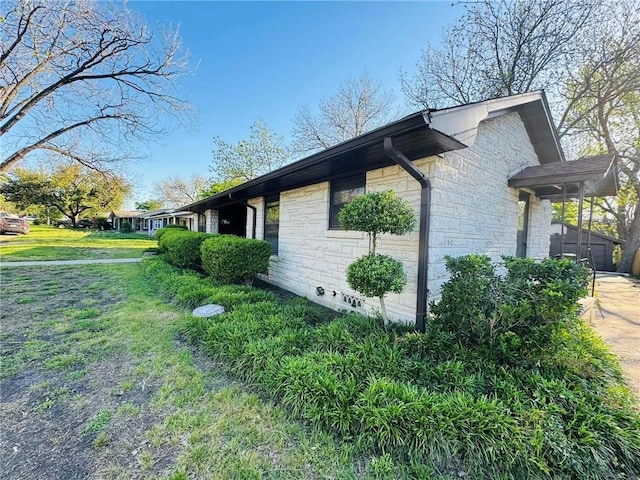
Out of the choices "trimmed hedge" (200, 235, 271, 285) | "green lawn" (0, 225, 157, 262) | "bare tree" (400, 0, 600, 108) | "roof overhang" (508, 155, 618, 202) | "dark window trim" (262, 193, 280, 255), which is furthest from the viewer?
"green lawn" (0, 225, 157, 262)

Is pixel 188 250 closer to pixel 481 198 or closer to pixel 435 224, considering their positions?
pixel 435 224

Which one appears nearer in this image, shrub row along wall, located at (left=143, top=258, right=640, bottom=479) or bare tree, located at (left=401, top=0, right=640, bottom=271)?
shrub row along wall, located at (left=143, top=258, right=640, bottom=479)

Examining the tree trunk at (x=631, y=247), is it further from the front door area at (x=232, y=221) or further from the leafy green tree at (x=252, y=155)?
the leafy green tree at (x=252, y=155)

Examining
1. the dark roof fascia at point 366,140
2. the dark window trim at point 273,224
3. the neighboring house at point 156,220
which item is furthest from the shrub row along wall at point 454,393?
the neighboring house at point 156,220

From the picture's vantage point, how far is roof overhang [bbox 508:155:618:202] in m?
4.87

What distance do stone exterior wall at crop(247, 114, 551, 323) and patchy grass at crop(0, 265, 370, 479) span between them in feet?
8.48

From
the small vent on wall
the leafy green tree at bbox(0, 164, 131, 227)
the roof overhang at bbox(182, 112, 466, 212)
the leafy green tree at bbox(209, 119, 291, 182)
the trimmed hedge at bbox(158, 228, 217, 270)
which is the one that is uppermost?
the leafy green tree at bbox(209, 119, 291, 182)

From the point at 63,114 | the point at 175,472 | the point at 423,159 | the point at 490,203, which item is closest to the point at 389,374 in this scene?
the point at 175,472

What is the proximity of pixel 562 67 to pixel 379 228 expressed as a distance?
13488 mm

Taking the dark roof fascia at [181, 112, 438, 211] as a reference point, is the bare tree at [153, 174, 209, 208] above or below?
above

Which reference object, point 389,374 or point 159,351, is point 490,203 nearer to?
point 389,374

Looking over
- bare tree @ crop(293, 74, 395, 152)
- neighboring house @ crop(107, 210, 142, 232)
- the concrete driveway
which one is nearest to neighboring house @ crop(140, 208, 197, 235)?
neighboring house @ crop(107, 210, 142, 232)

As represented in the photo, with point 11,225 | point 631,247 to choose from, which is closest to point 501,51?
point 631,247

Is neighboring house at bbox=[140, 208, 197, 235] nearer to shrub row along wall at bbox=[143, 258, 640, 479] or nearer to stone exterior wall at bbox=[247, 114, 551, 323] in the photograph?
stone exterior wall at bbox=[247, 114, 551, 323]
